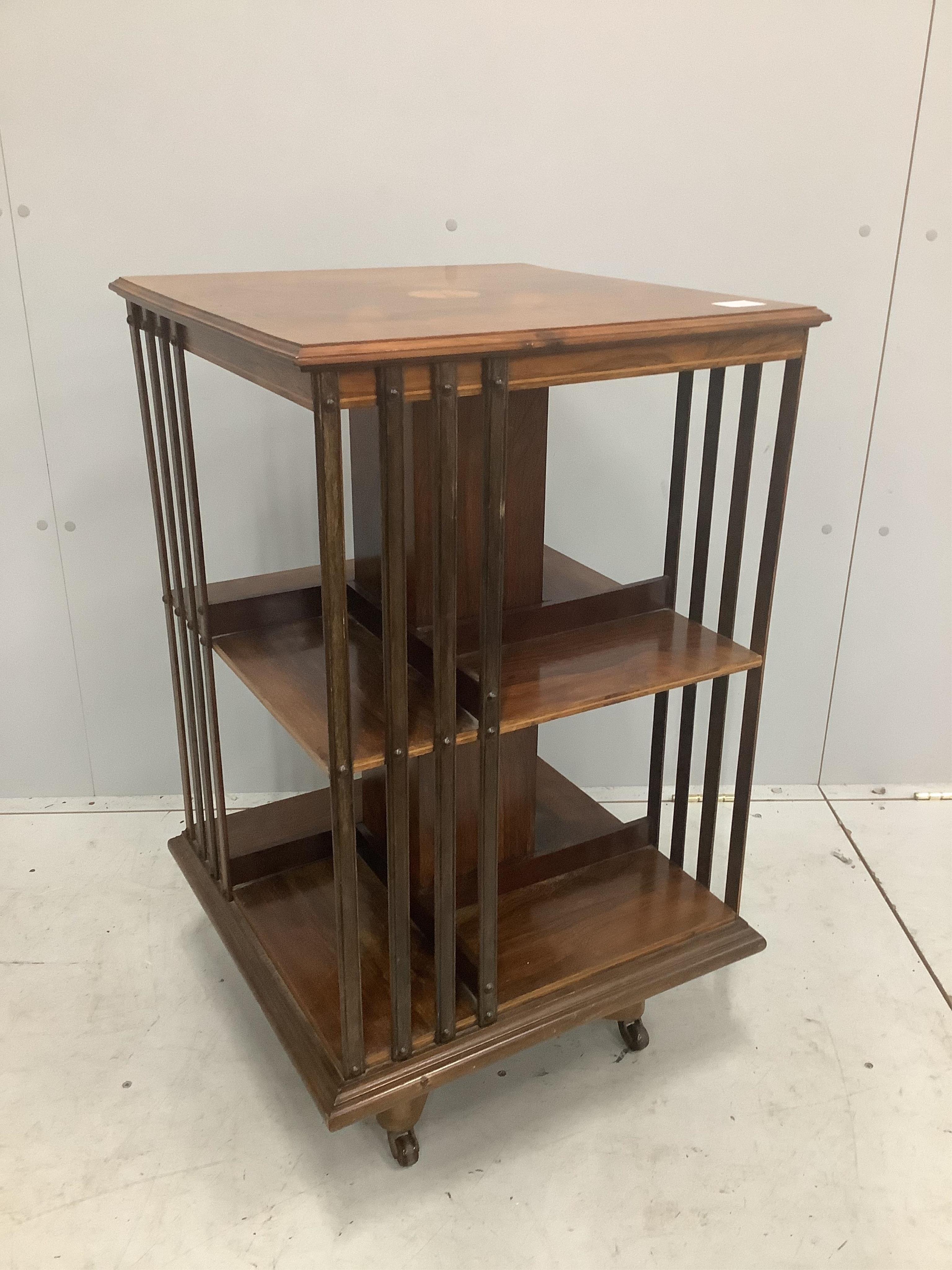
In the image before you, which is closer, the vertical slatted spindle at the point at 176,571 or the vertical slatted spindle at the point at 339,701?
the vertical slatted spindle at the point at 339,701

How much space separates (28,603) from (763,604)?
5.04 ft

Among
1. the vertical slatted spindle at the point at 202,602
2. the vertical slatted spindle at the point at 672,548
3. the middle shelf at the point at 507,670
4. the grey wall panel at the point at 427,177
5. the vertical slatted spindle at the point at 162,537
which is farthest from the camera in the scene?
the grey wall panel at the point at 427,177

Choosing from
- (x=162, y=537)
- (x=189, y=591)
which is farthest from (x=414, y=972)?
(x=162, y=537)

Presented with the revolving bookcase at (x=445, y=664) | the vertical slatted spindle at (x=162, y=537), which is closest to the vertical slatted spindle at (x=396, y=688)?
the revolving bookcase at (x=445, y=664)

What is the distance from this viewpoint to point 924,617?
2322 millimetres

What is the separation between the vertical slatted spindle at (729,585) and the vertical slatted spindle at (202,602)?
75 cm

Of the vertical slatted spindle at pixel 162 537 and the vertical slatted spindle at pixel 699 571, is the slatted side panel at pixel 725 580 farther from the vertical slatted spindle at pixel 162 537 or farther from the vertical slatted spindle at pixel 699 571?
the vertical slatted spindle at pixel 162 537

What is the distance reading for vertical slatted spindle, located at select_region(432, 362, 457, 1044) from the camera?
1090 millimetres

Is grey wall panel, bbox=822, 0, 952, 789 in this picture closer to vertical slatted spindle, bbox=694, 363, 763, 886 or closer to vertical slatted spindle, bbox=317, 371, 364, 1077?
vertical slatted spindle, bbox=694, 363, 763, 886

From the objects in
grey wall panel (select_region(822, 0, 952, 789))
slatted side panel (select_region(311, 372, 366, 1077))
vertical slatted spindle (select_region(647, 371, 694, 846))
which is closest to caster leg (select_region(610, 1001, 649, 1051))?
vertical slatted spindle (select_region(647, 371, 694, 846))

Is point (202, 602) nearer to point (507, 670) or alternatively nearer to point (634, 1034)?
point (507, 670)

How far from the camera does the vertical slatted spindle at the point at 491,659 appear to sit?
3.69ft

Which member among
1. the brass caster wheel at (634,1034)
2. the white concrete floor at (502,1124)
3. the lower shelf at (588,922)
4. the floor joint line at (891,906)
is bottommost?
the floor joint line at (891,906)

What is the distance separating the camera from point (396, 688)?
3.80 feet
